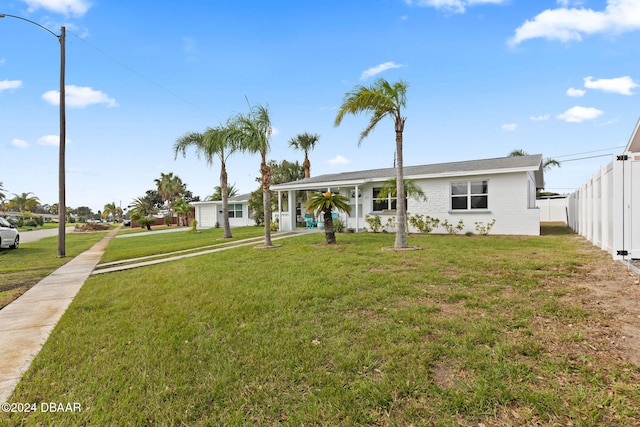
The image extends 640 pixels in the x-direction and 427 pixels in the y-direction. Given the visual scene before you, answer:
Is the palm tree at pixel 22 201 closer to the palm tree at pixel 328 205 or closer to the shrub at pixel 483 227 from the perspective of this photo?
the palm tree at pixel 328 205

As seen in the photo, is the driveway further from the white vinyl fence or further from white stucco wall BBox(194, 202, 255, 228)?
the white vinyl fence

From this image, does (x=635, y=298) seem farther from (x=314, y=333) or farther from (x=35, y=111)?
(x=35, y=111)

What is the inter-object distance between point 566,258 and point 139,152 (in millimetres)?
22844

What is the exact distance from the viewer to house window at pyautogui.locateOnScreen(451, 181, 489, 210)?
14.7m

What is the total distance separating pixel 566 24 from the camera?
11578 mm

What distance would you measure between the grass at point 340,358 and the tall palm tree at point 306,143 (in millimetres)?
25367

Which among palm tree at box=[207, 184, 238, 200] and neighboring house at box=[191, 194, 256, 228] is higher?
palm tree at box=[207, 184, 238, 200]

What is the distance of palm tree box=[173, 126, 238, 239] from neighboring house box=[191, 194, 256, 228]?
9960mm

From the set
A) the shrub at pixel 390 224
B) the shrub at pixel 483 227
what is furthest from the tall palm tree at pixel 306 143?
the shrub at pixel 483 227

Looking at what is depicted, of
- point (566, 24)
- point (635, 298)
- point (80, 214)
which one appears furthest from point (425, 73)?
point (80, 214)

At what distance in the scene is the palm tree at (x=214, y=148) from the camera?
17.3 m

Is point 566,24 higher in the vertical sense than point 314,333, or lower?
higher

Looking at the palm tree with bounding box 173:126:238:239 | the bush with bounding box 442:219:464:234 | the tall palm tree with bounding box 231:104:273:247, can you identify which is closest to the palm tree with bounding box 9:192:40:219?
the palm tree with bounding box 173:126:238:239

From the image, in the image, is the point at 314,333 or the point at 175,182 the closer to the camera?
the point at 314,333
